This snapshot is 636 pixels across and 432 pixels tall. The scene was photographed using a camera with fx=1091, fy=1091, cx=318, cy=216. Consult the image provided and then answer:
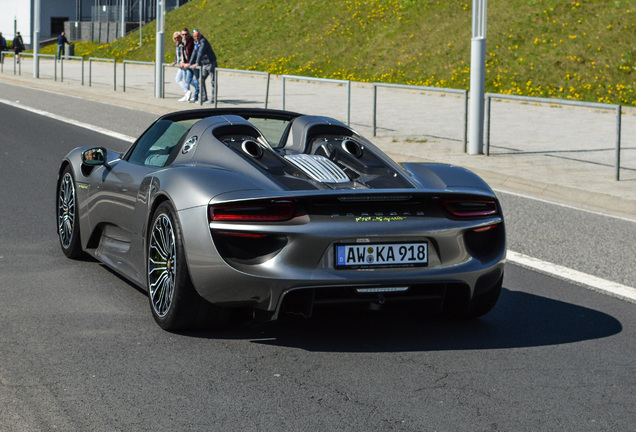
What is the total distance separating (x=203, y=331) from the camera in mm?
5965

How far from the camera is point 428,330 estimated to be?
6.09m

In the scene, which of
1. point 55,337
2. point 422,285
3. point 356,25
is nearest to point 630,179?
point 422,285

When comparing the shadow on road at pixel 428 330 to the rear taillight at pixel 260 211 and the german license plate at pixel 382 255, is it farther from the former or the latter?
the rear taillight at pixel 260 211

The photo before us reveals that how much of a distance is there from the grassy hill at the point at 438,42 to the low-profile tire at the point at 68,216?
1963cm

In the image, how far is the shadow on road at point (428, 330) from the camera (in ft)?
18.9

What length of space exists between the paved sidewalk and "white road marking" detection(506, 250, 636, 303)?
3.19m

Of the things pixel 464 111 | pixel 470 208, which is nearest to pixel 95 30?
pixel 464 111

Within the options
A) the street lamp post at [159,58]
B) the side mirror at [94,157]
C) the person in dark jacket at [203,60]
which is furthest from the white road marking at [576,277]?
the street lamp post at [159,58]

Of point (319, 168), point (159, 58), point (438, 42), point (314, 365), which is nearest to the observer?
point (314, 365)

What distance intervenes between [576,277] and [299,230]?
2986 millimetres

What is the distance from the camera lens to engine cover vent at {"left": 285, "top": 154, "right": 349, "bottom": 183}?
5.88m

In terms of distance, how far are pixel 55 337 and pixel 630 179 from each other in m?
9.11

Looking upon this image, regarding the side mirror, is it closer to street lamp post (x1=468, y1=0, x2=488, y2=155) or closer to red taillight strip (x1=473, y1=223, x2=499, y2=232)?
red taillight strip (x1=473, y1=223, x2=499, y2=232)

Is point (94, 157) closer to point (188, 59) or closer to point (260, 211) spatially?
point (260, 211)
